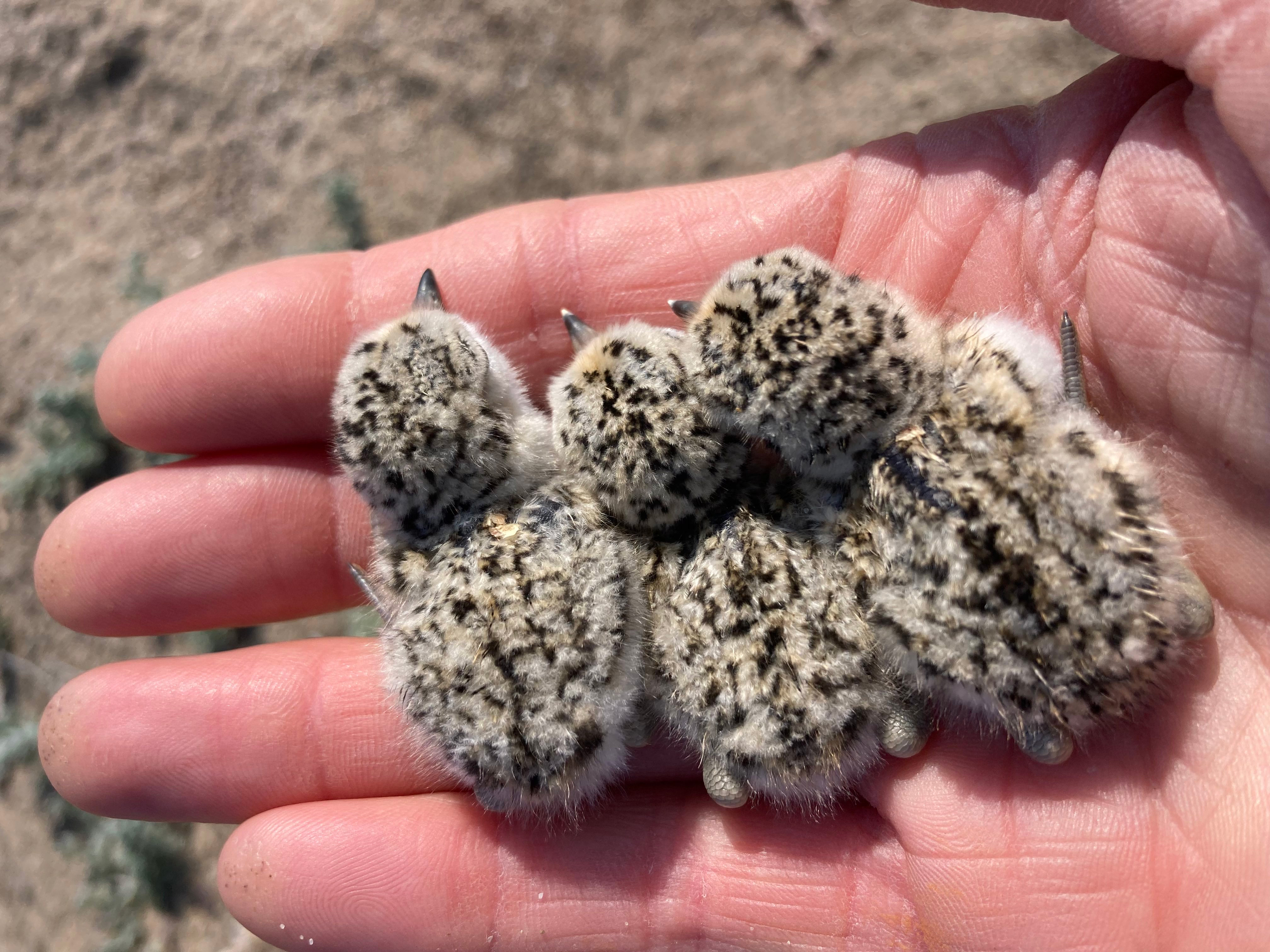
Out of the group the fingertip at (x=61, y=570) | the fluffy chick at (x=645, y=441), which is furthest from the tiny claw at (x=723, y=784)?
the fingertip at (x=61, y=570)

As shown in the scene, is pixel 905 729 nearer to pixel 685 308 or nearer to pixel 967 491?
pixel 967 491

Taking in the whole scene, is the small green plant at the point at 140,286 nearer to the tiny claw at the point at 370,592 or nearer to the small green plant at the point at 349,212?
the small green plant at the point at 349,212

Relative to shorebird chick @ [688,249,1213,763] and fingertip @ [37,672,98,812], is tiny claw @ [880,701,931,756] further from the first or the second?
fingertip @ [37,672,98,812]

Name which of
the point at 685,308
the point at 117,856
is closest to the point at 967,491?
Result: the point at 685,308

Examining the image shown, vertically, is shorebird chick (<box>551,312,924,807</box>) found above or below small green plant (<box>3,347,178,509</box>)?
above

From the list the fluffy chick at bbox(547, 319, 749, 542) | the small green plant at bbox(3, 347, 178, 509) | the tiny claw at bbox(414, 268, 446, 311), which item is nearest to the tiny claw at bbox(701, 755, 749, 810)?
the fluffy chick at bbox(547, 319, 749, 542)

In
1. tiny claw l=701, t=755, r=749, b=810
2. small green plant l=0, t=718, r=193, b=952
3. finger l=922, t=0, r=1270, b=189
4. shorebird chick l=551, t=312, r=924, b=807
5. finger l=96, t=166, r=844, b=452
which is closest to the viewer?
finger l=922, t=0, r=1270, b=189

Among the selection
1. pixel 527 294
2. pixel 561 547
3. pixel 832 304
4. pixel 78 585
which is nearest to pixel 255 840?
pixel 78 585
